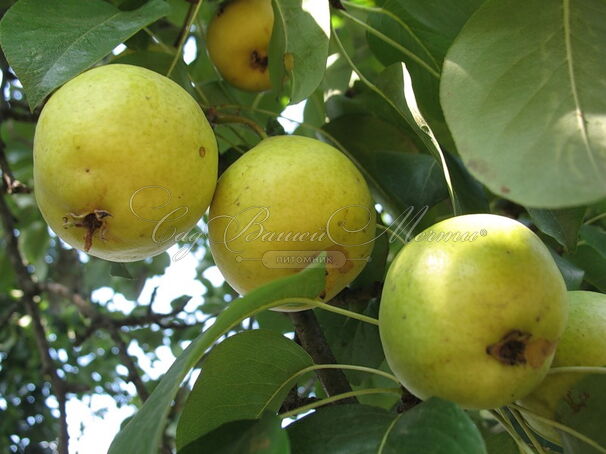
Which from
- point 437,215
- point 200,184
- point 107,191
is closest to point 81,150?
point 107,191

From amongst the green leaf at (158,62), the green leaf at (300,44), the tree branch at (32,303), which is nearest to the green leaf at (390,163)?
the green leaf at (300,44)

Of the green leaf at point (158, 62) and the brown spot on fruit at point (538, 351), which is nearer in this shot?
the brown spot on fruit at point (538, 351)

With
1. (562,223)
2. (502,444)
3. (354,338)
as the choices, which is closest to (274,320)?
(354,338)

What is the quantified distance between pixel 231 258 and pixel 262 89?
0.85 m

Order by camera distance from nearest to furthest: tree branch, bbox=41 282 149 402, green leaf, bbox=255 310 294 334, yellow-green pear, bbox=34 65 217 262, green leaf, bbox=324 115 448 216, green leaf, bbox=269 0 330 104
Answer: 1. yellow-green pear, bbox=34 65 217 262
2. green leaf, bbox=269 0 330 104
3. green leaf, bbox=324 115 448 216
4. green leaf, bbox=255 310 294 334
5. tree branch, bbox=41 282 149 402

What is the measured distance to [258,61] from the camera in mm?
1997

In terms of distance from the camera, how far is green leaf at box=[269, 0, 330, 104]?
4.89 feet

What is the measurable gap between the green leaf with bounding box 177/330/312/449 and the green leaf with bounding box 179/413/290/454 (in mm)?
98

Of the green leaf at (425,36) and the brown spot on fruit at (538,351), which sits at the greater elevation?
the green leaf at (425,36)

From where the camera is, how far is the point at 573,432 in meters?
1.29

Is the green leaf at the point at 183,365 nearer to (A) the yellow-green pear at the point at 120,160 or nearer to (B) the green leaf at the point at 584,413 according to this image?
(A) the yellow-green pear at the point at 120,160

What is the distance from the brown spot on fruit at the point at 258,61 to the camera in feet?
6.50

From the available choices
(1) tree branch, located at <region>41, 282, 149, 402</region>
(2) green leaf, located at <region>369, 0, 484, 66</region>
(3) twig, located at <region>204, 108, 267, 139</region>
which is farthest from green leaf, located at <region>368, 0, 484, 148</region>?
(1) tree branch, located at <region>41, 282, 149, 402</region>

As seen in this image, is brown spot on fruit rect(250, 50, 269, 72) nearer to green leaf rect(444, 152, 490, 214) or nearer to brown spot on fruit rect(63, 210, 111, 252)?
green leaf rect(444, 152, 490, 214)
